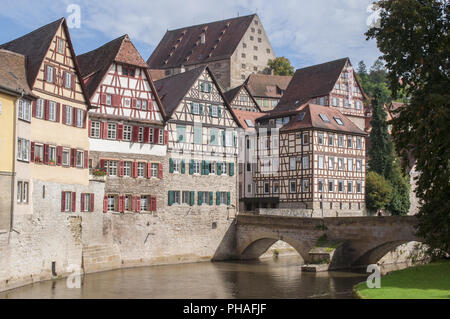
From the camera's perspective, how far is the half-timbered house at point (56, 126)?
99.0 feet

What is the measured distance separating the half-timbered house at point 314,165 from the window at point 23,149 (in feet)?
85.7

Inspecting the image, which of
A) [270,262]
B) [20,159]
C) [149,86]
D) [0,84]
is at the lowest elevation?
[270,262]

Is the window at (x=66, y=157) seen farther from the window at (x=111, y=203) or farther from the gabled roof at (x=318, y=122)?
the gabled roof at (x=318, y=122)

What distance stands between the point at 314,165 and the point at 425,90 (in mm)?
25102

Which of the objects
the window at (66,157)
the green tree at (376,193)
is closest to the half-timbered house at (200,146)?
the window at (66,157)

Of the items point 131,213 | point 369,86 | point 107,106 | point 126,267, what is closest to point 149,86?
point 107,106

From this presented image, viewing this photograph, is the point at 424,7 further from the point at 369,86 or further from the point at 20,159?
the point at 369,86

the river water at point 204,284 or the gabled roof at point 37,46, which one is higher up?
the gabled roof at point 37,46

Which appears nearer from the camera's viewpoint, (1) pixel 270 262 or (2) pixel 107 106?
(2) pixel 107 106

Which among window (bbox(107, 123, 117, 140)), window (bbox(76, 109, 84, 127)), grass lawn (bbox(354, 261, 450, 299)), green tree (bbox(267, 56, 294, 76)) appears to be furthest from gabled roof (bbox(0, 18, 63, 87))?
green tree (bbox(267, 56, 294, 76))

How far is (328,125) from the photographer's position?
167 ft
